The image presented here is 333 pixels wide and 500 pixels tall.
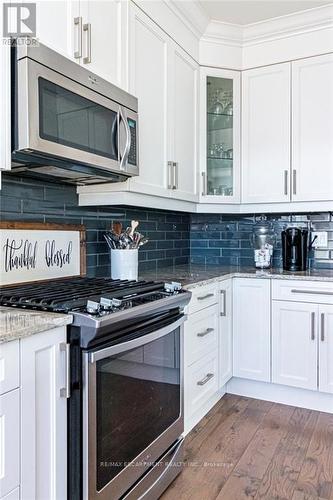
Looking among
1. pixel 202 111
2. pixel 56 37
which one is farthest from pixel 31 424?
pixel 202 111

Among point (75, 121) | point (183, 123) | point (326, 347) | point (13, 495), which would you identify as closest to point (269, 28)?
point (183, 123)

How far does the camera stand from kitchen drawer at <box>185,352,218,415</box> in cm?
207

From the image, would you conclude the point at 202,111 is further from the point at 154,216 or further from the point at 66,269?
the point at 66,269

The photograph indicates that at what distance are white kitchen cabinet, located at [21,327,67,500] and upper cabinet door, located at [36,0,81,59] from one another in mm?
1054

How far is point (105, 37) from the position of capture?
1.69 metres

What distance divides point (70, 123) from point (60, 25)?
1.21 feet

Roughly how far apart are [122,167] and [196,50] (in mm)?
1440

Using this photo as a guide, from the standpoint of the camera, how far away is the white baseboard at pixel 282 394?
2469mm

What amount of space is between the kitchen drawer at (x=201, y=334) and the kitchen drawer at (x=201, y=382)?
0.05 meters

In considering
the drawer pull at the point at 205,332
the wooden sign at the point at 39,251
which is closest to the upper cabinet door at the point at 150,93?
the wooden sign at the point at 39,251

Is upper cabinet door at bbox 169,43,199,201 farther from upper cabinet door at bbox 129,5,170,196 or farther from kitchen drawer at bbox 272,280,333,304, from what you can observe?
kitchen drawer at bbox 272,280,333,304

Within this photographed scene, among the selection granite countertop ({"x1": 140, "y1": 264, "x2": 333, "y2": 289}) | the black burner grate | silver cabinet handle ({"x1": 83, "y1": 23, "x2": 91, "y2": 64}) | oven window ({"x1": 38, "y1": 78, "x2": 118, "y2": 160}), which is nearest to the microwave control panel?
oven window ({"x1": 38, "y1": 78, "x2": 118, "y2": 160})

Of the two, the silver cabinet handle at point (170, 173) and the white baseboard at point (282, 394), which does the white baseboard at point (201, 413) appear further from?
the silver cabinet handle at point (170, 173)

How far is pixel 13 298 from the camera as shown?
134 centimetres
